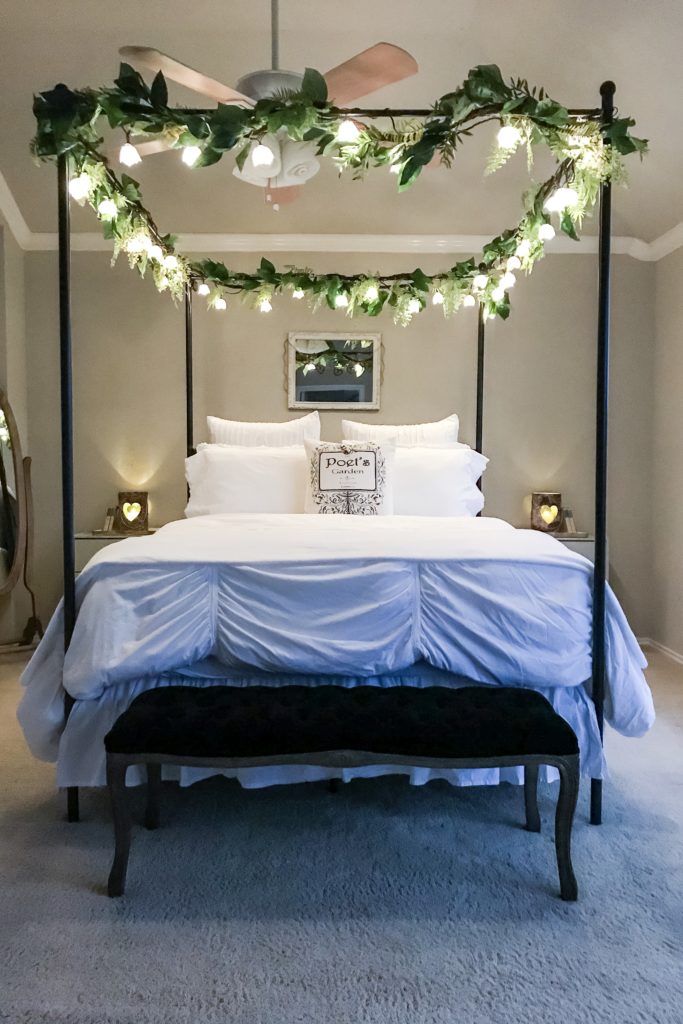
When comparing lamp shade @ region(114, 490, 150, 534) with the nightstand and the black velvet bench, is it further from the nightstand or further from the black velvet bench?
the black velvet bench

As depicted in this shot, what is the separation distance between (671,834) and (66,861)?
176 cm

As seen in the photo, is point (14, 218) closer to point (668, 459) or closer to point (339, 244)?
point (339, 244)

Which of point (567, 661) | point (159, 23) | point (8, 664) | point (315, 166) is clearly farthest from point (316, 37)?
point (8, 664)

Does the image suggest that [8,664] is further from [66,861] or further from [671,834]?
[671,834]

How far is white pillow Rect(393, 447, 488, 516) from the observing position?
3453mm

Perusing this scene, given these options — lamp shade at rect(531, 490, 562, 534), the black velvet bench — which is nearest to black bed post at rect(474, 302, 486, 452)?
lamp shade at rect(531, 490, 562, 534)

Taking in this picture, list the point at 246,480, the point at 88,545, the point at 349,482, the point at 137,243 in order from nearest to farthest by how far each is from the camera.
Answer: the point at 137,243, the point at 349,482, the point at 246,480, the point at 88,545

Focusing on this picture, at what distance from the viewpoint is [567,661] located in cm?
203

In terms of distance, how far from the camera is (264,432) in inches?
152

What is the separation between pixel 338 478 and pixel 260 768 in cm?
158

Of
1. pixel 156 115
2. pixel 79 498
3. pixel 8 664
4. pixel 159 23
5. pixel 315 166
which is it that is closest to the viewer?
pixel 156 115

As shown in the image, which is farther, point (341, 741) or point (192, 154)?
point (192, 154)

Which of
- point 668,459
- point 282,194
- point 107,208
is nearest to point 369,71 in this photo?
point 282,194

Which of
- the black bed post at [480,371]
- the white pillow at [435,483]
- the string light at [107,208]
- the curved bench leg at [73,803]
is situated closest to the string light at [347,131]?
the string light at [107,208]
